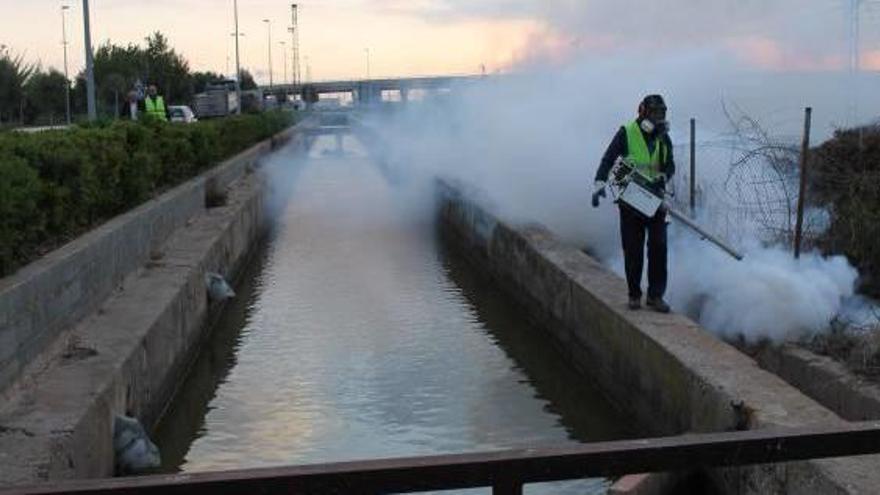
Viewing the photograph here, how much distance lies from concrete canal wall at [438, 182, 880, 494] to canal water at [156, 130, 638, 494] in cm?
33

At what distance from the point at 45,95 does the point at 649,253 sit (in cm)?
8969

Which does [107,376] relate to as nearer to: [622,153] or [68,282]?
[68,282]

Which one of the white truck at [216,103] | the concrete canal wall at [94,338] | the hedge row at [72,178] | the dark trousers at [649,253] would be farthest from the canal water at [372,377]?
the white truck at [216,103]

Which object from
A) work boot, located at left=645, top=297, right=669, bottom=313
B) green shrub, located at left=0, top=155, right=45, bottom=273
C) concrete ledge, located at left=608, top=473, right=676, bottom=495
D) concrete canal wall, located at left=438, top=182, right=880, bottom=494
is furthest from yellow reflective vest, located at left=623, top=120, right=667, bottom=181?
green shrub, located at left=0, top=155, right=45, bottom=273

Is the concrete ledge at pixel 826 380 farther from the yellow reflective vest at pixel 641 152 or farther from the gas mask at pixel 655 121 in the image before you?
the gas mask at pixel 655 121

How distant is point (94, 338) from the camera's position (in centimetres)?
780

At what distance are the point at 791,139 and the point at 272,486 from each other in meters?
11.3

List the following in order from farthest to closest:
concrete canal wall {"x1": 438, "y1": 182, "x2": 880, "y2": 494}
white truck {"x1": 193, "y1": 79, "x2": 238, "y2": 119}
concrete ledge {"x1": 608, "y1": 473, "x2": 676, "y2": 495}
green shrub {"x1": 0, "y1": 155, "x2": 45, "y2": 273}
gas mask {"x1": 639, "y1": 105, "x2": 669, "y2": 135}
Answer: white truck {"x1": 193, "y1": 79, "x2": 238, "y2": 119} < gas mask {"x1": 639, "y1": 105, "x2": 669, "y2": 135} < green shrub {"x1": 0, "y1": 155, "x2": 45, "y2": 273} < concrete ledge {"x1": 608, "y1": 473, "x2": 676, "y2": 495} < concrete canal wall {"x1": 438, "y1": 182, "x2": 880, "y2": 494}

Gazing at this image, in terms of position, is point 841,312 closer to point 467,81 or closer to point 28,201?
point 28,201

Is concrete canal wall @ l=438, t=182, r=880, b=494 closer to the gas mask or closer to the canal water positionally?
the canal water

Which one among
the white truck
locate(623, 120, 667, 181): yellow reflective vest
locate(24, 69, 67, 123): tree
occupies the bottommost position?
locate(623, 120, 667, 181): yellow reflective vest

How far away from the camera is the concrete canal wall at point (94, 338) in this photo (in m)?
5.66

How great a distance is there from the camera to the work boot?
27.1 feet

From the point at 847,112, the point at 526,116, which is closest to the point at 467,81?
the point at 526,116
